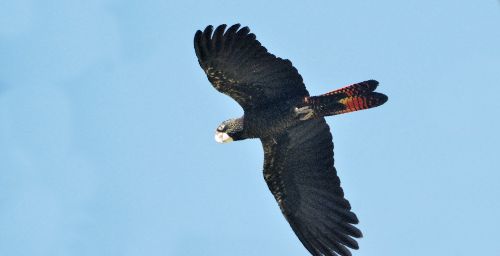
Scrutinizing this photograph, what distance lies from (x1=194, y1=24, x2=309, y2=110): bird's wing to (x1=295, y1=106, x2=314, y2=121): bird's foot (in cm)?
Answer: 24

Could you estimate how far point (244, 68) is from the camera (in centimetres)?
1516

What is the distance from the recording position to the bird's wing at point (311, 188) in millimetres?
15680

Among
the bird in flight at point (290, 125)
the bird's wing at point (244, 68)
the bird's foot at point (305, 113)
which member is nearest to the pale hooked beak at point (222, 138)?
the bird in flight at point (290, 125)

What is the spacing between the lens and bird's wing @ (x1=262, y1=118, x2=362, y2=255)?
1568 cm

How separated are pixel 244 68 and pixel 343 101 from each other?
1.77 metres

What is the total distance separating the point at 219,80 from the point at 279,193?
8.18 ft

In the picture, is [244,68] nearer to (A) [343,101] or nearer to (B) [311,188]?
(A) [343,101]

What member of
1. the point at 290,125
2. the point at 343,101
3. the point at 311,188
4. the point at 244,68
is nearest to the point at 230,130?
the point at 290,125

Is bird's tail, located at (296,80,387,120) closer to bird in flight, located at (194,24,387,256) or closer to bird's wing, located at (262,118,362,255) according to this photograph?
bird in flight, located at (194,24,387,256)

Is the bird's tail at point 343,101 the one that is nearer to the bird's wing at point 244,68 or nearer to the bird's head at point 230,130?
the bird's wing at point 244,68

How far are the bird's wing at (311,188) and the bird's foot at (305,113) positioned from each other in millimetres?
315

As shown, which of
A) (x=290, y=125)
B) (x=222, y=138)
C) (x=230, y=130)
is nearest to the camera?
(x=290, y=125)

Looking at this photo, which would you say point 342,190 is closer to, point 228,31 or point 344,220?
point 344,220

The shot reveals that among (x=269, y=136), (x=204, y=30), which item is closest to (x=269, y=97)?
(x=269, y=136)
